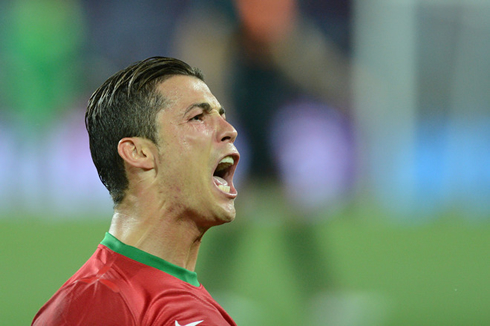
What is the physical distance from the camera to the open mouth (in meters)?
1.49

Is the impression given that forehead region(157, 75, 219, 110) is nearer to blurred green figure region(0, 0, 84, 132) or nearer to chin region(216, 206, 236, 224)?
chin region(216, 206, 236, 224)

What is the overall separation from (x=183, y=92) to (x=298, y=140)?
111 inches

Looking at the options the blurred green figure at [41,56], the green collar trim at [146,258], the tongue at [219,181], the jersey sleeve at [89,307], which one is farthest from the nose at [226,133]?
the blurred green figure at [41,56]

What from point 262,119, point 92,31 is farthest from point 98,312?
point 92,31

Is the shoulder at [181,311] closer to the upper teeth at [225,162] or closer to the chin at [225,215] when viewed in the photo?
the chin at [225,215]

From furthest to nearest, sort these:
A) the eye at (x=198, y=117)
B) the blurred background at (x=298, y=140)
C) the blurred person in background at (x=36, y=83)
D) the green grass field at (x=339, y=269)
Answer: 1. the blurred person in background at (x=36, y=83)
2. the blurred background at (x=298, y=140)
3. the green grass field at (x=339, y=269)
4. the eye at (x=198, y=117)

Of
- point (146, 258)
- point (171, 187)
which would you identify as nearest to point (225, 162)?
point (171, 187)

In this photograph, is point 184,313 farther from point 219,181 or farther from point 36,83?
point 36,83

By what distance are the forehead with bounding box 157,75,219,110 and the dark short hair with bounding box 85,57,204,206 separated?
0.01 metres

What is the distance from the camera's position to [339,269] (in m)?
3.60

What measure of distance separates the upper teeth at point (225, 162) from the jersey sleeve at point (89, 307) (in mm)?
430

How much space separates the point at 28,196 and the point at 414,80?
2958 millimetres

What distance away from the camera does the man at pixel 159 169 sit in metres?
1.32

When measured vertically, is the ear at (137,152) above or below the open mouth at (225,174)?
above
